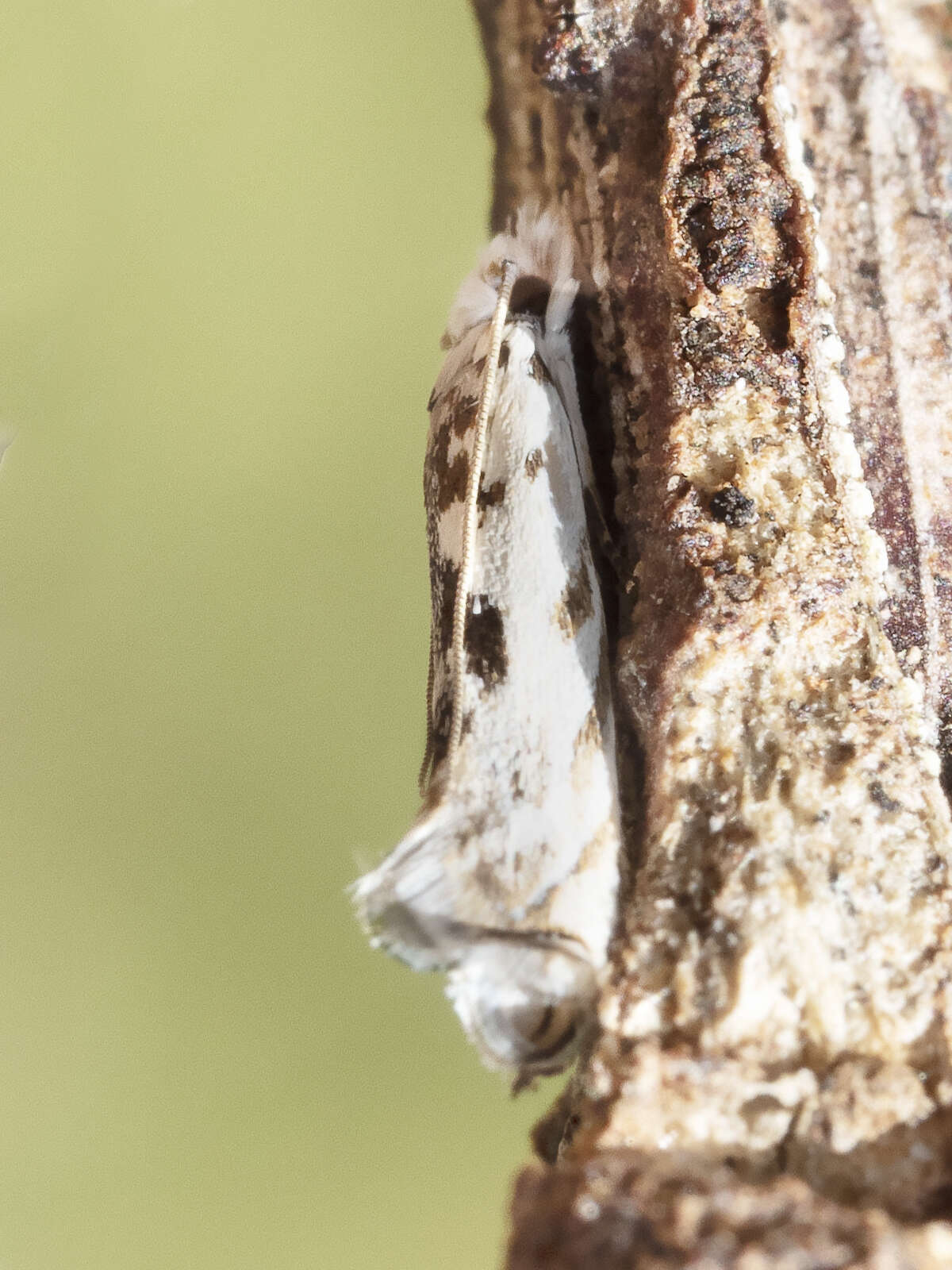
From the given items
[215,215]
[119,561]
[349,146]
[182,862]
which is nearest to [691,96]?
[349,146]

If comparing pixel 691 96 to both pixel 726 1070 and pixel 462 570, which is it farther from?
pixel 726 1070

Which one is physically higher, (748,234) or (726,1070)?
(748,234)

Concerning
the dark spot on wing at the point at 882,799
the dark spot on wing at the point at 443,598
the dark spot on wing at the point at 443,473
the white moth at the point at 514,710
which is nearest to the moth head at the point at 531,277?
the white moth at the point at 514,710

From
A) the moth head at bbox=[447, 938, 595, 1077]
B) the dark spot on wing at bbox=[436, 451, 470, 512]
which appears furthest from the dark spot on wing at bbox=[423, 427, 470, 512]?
the moth head at bbox=[447, 938, 595, 1077]

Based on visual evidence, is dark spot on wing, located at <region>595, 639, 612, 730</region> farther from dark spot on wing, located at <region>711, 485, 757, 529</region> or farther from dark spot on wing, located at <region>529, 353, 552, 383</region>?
dark spot on wing, located at <region>529, 353, 552, 383</region>

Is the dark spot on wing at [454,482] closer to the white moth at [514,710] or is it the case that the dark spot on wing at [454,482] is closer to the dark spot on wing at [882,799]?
the white moth at [514,710]
